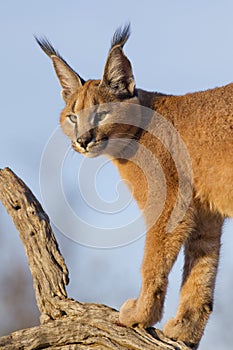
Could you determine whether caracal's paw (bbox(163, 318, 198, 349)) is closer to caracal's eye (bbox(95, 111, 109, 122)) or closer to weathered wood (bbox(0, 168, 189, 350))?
weathered wood (bbox(0, 168, 189, 350))

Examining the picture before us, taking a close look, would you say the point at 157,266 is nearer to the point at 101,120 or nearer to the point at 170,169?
the point at 170,169

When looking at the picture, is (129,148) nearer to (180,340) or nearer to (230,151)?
(230,151)

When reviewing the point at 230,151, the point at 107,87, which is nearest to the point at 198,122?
the point at 230,151

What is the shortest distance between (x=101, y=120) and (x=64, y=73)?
875 mm

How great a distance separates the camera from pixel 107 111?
8.86 metres

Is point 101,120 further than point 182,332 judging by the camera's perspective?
Yes

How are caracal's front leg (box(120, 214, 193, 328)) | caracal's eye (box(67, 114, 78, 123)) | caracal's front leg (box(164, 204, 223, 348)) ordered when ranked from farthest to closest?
caracal's eye (box(67, 114, 78, 123))
caracal's front leg (box(164, 204, 223, 348))
caracal's front leg (box(120, 214, 193, 328))

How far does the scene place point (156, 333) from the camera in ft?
26.8

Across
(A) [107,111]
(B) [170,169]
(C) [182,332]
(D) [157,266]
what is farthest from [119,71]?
(C) [182,332]

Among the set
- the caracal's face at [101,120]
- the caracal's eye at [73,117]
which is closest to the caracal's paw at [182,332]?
the caracal's face at [101,120]

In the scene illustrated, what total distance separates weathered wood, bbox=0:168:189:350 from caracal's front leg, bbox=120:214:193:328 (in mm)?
236

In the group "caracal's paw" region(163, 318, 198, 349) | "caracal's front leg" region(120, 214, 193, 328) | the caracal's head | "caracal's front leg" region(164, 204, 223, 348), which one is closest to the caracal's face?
the caracal's head

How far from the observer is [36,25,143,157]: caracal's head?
8695 millimetres

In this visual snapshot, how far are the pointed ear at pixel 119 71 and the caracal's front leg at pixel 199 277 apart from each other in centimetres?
163
